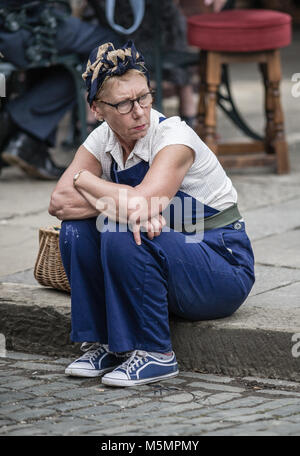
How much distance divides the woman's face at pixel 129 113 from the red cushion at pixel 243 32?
2.52 m

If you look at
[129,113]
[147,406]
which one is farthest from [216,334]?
[129,113]

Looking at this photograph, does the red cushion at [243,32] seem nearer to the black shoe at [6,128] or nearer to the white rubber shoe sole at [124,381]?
the black shoe at [6,128]

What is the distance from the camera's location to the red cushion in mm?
5945

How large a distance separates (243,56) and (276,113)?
44cm

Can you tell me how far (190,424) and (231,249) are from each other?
2.60 feet

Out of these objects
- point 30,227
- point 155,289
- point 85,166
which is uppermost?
point 85,166

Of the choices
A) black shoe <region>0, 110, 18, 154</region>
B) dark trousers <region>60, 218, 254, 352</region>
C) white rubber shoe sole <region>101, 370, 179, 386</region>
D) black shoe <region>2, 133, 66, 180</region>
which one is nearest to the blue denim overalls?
dark trousers <region>60, 218, 254, 352</region>

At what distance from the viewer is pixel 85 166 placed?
12.4 ft

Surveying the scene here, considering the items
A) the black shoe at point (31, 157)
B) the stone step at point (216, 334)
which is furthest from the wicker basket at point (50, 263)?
the black shoe at point (31, 157)

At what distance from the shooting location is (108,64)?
3498mm

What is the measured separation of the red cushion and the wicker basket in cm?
238

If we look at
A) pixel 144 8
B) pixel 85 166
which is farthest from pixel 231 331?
pixel 144 8

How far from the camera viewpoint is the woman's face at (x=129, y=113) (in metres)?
3.52

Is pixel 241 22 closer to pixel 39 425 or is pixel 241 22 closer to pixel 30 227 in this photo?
pixel 30 227
